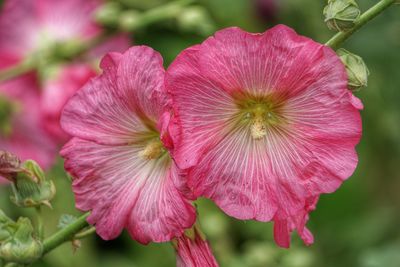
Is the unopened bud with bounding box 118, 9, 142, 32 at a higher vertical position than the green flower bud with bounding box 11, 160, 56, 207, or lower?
higher

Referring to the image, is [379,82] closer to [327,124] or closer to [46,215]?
[46,215]

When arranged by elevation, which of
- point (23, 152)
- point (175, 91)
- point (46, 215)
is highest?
point (175, 91)

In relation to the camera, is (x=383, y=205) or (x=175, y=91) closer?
(x=175, y=91)

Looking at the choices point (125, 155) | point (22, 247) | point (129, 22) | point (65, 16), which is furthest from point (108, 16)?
point (22, 247)

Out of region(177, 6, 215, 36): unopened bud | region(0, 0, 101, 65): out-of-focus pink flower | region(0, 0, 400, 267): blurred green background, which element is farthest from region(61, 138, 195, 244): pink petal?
region(0, 0, 101, 65): out-of-focus pink flower

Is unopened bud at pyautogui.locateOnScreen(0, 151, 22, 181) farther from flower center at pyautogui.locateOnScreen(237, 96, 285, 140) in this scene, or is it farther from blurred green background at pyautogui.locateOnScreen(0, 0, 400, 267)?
blurred green background at pyautogui.locateOnScreen(0, 0, 400, 267)

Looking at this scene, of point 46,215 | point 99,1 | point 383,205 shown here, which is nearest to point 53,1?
point 99,1
